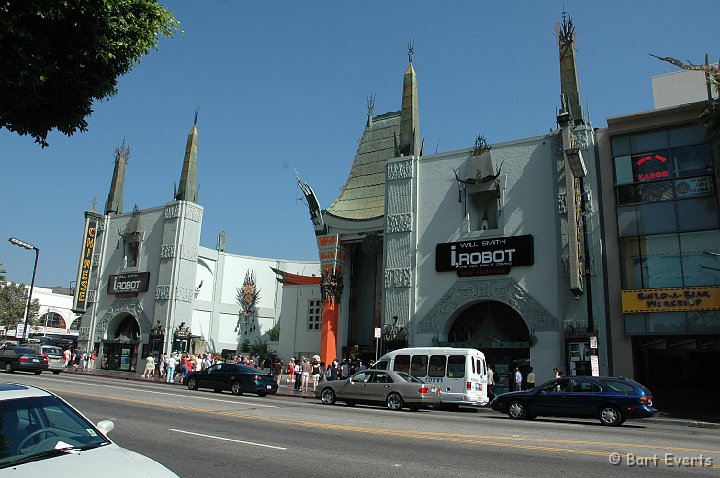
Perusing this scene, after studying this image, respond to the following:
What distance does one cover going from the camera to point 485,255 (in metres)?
29.8

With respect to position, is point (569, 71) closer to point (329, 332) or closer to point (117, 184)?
point (329, 332)

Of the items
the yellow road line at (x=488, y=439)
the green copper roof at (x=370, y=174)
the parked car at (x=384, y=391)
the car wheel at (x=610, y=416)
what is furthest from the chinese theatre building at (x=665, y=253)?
the green copper roof at (x=370, y=174)

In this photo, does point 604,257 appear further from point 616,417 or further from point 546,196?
point 616,417

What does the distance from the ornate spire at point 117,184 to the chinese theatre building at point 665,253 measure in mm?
38915

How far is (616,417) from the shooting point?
16375 mm

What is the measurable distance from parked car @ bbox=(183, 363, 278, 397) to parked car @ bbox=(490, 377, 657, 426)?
35.5ft

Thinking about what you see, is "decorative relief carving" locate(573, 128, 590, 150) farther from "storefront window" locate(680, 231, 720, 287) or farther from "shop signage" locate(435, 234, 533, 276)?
"storefront window" locate(680, 231, 720, 287)

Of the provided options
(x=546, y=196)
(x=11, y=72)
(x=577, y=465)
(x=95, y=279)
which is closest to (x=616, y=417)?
(x=577, y=465)

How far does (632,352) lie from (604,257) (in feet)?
14.3

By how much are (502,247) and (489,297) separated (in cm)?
262

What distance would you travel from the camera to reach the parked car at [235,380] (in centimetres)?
2492

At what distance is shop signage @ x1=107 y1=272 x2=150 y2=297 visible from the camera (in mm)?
44438

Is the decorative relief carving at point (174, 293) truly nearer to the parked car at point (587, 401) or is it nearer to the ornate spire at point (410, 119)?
the ornate spire at point (410, 119)

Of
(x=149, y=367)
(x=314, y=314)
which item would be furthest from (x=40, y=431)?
(x=314, y=314)
